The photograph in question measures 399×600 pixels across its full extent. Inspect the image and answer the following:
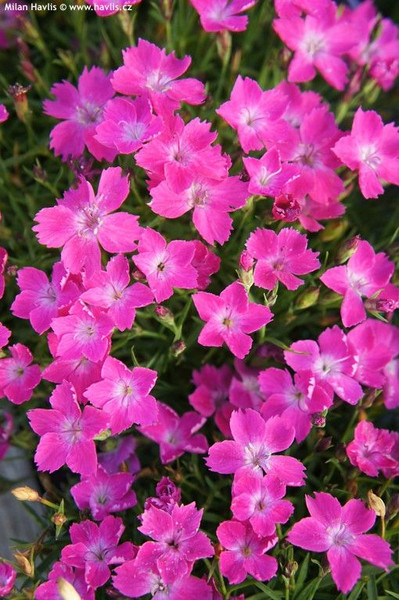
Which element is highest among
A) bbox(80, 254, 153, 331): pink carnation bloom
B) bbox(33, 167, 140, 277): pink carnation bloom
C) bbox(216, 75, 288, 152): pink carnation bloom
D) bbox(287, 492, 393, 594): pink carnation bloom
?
bbox(216, 75, 288, 152): pink carnation bloom

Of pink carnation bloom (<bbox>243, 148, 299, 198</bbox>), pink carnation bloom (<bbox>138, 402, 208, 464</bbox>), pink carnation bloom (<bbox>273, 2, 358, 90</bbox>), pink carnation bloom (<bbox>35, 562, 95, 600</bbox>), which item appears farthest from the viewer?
pink carnation bloom (<bbox>273, 2, 358, 90</bbox>)

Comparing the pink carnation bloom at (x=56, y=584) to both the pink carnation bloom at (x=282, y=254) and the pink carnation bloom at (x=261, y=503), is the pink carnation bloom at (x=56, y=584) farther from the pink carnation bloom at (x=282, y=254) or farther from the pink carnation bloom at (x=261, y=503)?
the pink carnation bloom at (x=282, y=254)

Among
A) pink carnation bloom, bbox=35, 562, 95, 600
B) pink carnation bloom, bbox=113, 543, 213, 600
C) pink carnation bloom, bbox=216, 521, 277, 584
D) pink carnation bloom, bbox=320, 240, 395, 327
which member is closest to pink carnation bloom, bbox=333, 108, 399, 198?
pink carnation bloom, bbox=320, 240, 395, 327

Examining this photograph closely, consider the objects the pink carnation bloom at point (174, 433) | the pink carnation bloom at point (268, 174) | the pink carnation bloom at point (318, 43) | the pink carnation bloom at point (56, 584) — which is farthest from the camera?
the pink carnation bloom at point (318, 43)

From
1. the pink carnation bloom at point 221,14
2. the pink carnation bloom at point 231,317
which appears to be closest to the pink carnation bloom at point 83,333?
the pink carnation bloom at point 231,317

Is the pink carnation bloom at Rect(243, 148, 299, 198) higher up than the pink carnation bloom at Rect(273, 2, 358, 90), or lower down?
lower down

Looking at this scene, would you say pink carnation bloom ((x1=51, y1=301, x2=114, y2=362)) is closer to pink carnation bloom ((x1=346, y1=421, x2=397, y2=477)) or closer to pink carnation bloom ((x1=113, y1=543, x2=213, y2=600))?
pink carnation bloom ((x1=113, y1=543, x2=213, y2=600))

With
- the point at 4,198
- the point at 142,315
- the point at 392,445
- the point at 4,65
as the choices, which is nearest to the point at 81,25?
the point at 4,65

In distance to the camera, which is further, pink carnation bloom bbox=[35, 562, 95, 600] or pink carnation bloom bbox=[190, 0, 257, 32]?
pink carnation bloom bbox=[190, 0, 257, 32]
